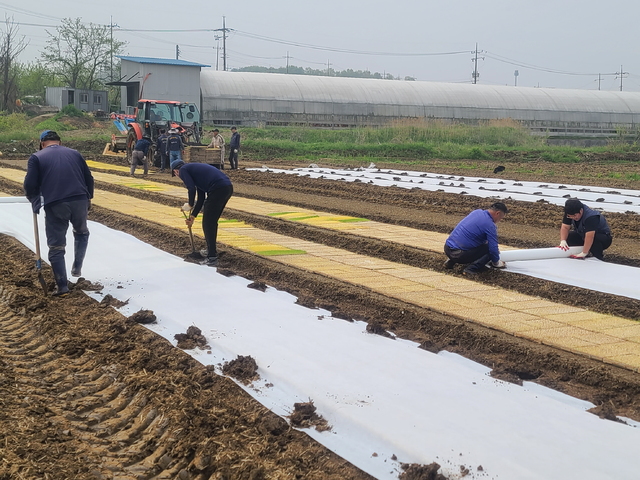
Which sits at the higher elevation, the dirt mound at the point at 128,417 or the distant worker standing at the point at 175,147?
the distant worker standing at the point at 175,147

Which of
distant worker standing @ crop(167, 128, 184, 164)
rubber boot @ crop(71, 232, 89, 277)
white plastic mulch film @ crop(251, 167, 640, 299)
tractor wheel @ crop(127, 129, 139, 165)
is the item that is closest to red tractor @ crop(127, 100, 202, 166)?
tractor wheel @ crop(127, 129, 139, 165)

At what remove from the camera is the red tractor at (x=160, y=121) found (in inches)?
910

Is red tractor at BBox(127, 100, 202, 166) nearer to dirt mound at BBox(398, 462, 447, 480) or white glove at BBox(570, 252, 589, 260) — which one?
white glove at BBox(570, 252, 589, 260)

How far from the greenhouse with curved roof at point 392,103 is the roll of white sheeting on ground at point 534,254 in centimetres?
3521

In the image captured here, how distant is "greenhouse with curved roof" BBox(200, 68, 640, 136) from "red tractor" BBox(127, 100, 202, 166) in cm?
1865

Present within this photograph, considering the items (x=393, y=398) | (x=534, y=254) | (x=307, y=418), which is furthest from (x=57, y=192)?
Answer: (x=534, y=254)

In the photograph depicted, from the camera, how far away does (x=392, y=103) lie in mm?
46438

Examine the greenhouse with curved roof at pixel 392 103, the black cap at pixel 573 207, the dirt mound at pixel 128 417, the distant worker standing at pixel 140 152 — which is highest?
the greenhouse with curved roof at pixel 392 103

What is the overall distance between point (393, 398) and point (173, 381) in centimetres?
146

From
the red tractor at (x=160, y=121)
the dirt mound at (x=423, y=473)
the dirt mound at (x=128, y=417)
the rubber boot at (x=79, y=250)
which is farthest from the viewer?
the red tractor at (x=160, y=121)

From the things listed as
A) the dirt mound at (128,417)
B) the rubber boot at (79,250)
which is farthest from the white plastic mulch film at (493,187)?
the dirt mound at (128,417)

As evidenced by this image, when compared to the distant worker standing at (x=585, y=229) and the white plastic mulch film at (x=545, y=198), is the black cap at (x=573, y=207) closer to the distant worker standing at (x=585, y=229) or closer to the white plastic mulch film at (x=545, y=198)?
the distant worker standing at (x=585, y=229)

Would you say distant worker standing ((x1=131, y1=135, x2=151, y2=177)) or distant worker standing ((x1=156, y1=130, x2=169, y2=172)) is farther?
distant worker standing ((x1=156, y1=130, x2=169, y2=172))

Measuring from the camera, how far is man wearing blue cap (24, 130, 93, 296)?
23.0ft
